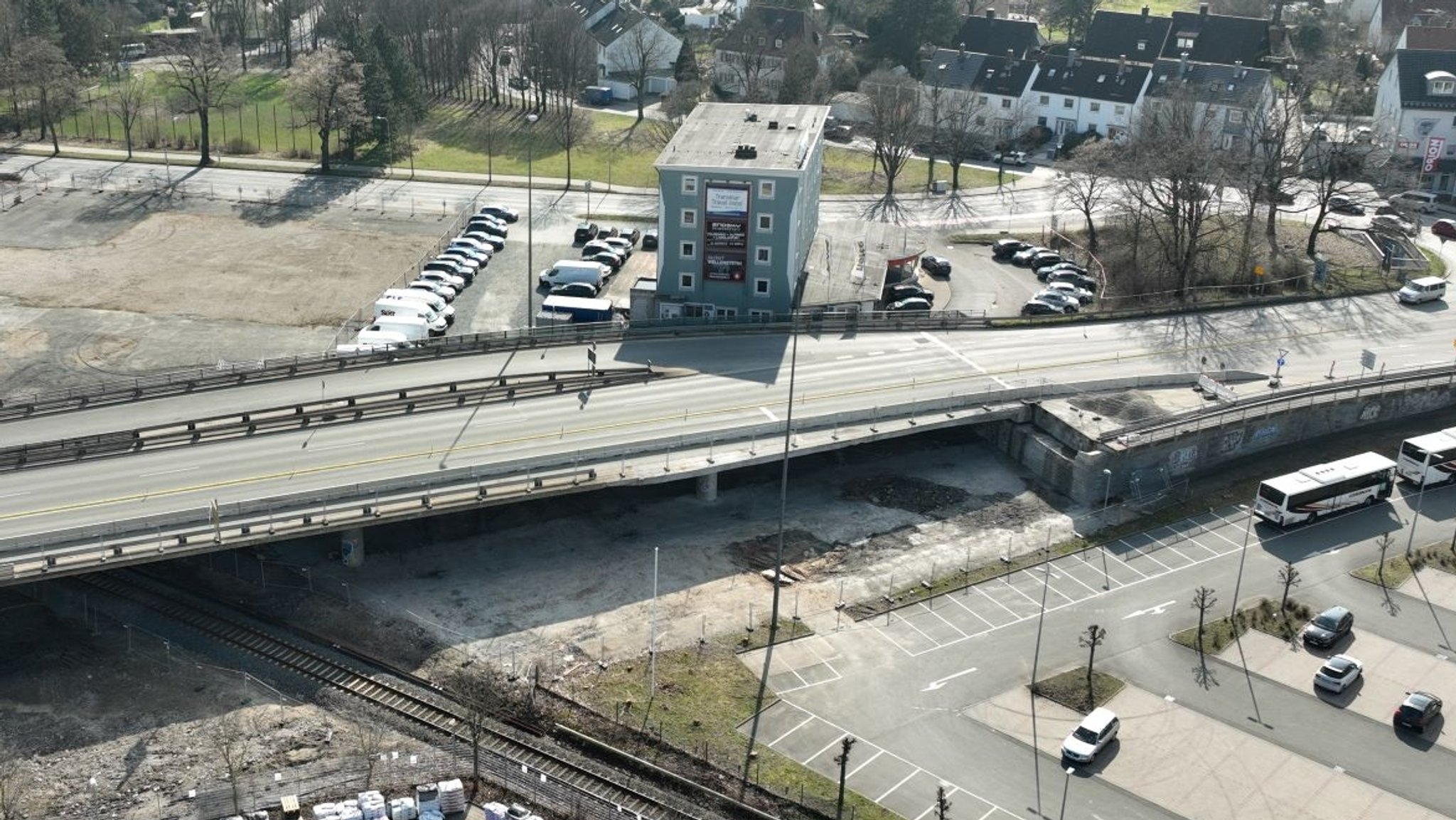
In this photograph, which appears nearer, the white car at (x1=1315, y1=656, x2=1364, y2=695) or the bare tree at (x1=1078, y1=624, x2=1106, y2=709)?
the bare tree at (x1=1078, y1=624, x2=1106, y2=709)

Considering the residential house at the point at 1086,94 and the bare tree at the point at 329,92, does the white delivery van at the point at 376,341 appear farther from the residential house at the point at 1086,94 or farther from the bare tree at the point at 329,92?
the residential house at the point at 1086,94

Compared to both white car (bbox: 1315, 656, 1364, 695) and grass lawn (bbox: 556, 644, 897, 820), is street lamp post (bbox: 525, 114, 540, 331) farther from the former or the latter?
white car (bbox: 1315, 656, 1364, 695)

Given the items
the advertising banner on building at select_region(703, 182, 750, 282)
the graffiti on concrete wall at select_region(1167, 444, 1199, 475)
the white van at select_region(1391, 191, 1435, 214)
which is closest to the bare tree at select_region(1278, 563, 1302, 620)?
the graffiti on concrete wall at select_region(1167, 444, 1199, 475)

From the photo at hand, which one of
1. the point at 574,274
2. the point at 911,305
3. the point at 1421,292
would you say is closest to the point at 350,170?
the point at 574,274

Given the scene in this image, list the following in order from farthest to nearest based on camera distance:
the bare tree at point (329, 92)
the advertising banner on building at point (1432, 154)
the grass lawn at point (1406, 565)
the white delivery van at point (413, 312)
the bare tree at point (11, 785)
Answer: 1. the advertising banner on building at point (1432, 154)
2. the bare tree at point (329, 92)
3. the white delivery van at point (413, 312)
4. the grass lawn at point (1406, 565)
5. the bare tree at point (11, 785)

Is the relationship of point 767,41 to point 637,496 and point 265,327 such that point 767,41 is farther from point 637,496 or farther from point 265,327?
point 637,496

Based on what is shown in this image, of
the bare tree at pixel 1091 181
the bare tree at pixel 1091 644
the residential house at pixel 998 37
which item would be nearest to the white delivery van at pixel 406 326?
the bare tree at pixel 1091 644

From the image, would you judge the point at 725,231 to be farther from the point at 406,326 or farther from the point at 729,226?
the point at 406,326
